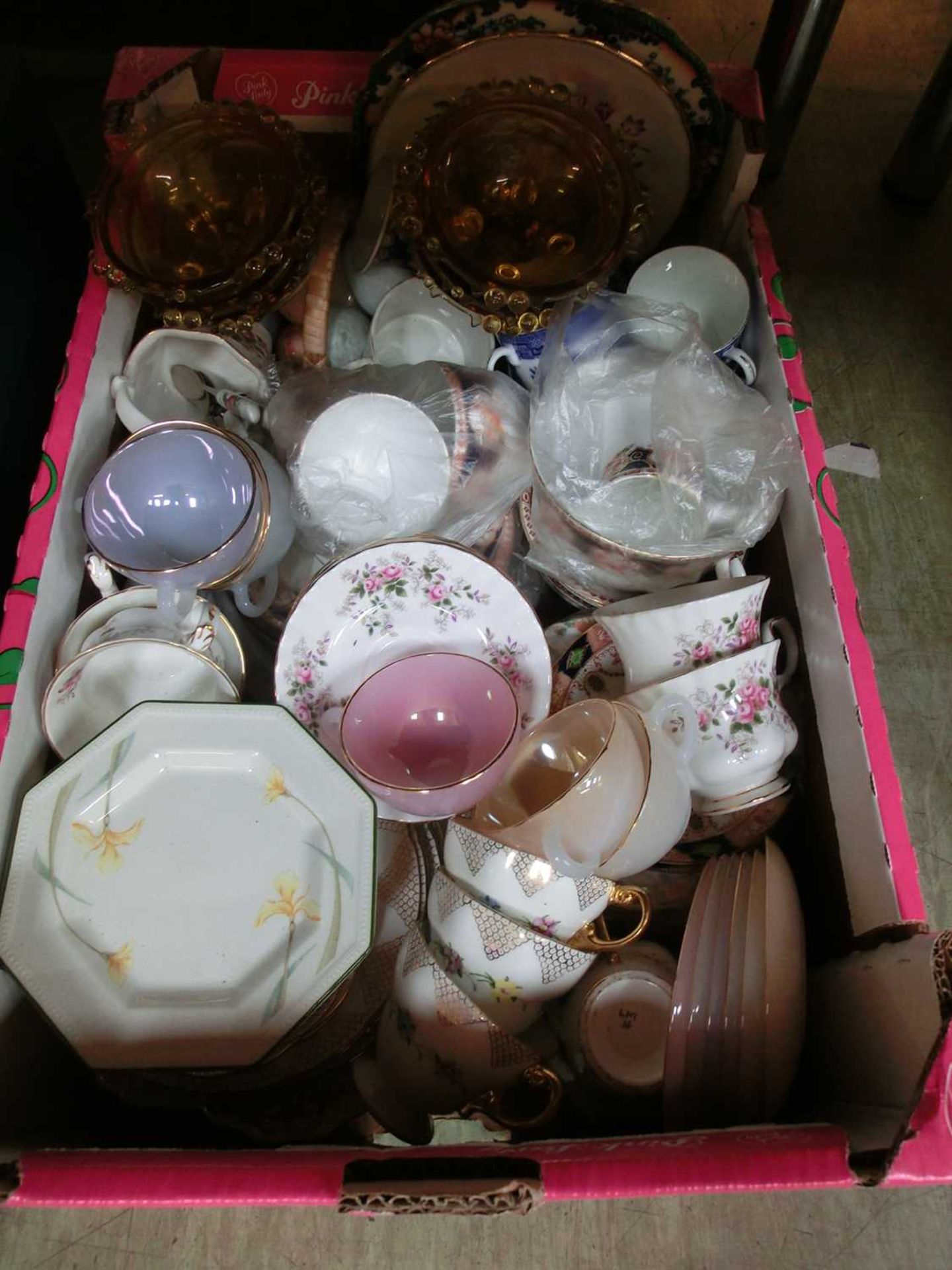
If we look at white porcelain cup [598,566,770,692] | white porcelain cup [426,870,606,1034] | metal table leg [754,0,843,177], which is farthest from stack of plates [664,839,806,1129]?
metal table leg [754,0,843,177]

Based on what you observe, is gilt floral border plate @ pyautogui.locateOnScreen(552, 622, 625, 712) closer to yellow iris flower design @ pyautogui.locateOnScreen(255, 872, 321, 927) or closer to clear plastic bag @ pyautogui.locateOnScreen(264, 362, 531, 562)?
clear plastic bag @ pyautogui.locateOnScreen(264, 362, 531, 562)

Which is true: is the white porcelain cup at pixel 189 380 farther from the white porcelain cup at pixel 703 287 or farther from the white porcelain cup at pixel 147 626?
the white porcelain cup at pixel 703 287

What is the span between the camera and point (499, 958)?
69 centimetres

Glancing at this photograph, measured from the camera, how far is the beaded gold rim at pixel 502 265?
2.77 ft

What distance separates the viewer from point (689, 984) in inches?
26.4

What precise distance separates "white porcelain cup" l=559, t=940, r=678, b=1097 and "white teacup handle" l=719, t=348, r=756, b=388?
540 mm

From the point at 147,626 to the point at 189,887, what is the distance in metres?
0.23

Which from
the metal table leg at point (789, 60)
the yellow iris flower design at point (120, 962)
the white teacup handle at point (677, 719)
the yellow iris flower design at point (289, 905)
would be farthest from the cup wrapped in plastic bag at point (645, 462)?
the metal table leg at point (789, 60)

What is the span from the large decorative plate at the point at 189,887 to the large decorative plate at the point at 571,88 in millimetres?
600

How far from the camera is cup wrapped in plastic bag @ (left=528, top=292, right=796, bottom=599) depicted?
2.68ft

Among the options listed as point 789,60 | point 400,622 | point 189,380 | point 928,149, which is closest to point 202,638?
point 400,622

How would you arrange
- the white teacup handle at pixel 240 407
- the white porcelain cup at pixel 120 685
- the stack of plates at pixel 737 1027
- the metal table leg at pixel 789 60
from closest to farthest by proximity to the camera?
the stack of plates at pixel 737 1027
the white porcelain cup at pixel 120 685
the white teacup handle at pixel 240 407
the metal table leg at pixel 789 60

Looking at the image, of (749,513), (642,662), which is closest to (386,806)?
(642,662)

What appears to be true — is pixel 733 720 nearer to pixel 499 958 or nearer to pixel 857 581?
pixel 499 958
